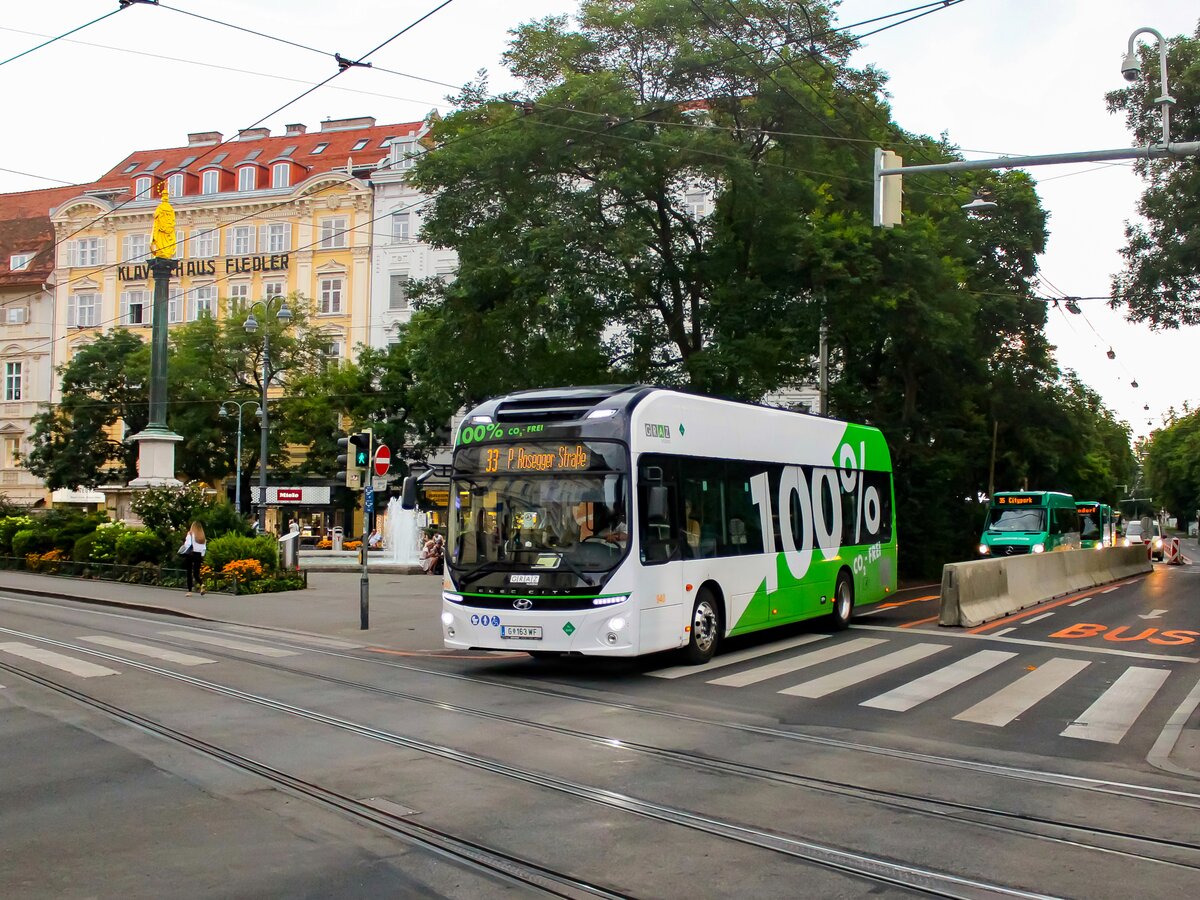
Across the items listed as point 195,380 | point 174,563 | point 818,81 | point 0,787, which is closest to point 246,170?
point 195,380

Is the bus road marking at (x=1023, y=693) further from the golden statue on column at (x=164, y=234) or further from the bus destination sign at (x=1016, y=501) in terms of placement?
the bus destination sign at (x=1016, y=501)

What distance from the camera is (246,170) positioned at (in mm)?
67250

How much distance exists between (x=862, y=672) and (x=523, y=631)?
3.99 meters

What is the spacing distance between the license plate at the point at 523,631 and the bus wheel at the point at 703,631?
2034 mm

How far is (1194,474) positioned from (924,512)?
194 feet

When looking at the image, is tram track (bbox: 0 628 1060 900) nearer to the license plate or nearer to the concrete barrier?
the license plate

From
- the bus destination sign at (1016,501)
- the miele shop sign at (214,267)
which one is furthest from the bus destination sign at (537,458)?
the miele shop sign at (214,267)

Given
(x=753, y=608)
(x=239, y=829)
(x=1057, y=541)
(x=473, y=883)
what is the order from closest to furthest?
(x=473, y=883) → (x=239, y=829) → (x=753, y=608) → (x=1057, y=541)

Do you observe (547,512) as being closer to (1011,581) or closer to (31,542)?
(1011,581)

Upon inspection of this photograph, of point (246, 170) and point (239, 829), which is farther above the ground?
point (246, 170)

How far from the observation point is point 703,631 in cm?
1455

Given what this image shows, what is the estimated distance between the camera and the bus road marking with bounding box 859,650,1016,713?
11859 millimetres

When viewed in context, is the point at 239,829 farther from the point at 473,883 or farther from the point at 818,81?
the point at 818,81

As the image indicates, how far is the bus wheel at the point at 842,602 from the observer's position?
729 inches
